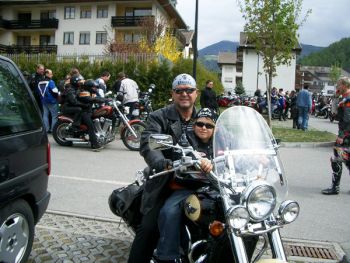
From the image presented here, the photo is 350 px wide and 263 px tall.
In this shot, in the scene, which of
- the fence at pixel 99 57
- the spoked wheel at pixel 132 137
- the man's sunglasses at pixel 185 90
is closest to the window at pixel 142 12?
the fence at pixel 99 57

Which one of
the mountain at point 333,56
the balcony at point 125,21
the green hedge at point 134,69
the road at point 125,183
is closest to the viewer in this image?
the road at point 125,183

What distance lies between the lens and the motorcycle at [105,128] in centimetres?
963

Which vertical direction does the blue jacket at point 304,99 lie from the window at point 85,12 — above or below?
below

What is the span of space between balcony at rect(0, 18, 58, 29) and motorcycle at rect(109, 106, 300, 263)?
1845 inches

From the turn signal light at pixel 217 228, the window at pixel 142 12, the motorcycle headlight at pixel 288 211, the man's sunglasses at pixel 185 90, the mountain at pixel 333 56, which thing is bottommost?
the turn signal light at pixel 217 228

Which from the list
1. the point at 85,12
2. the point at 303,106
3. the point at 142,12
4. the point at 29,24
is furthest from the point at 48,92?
the point at 29,24

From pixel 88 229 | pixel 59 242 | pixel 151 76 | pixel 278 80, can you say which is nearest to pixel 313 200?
pixel 88 229

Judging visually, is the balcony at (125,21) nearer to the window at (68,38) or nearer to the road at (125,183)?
the window at (68,38)

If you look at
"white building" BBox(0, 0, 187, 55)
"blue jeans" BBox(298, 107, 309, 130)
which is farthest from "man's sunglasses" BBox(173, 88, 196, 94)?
"white building" BBox(0, 0, 187, 55)

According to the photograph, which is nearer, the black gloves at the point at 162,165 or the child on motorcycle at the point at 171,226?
the black gloves at the point at 162,165

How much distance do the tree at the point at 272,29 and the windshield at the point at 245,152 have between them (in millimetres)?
12880

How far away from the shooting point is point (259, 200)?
2.38 m

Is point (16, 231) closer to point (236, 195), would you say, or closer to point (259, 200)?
point (236, 195)

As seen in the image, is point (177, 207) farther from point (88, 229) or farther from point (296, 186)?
point (296, 186)
